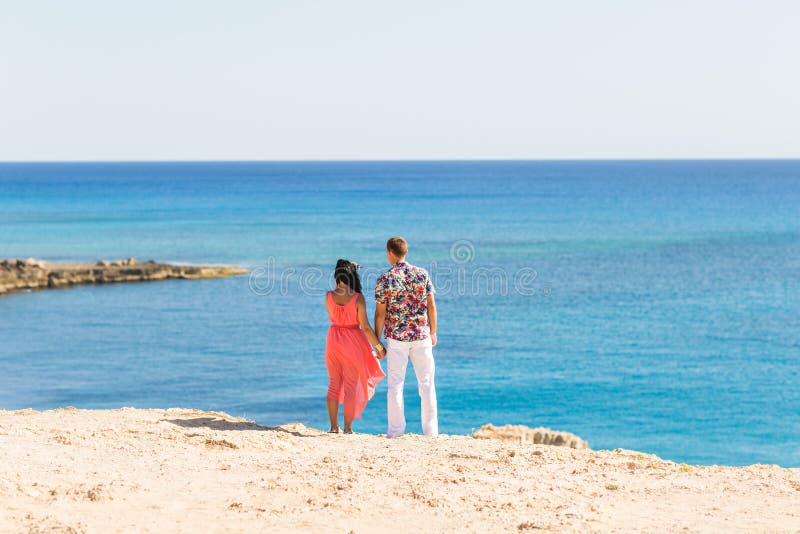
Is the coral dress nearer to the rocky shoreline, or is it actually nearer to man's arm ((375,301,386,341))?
man's arm ((375,301,386,341))

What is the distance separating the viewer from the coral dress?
8773 millimetres

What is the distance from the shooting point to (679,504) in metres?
6.64

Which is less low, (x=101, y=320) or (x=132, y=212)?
(x=132, y=212)

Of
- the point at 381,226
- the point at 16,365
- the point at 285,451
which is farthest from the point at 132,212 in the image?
the point at 285,451

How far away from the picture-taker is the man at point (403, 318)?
842cm

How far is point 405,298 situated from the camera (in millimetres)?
8445

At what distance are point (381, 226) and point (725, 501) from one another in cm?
6192

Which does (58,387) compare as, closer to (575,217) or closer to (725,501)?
(725,501)

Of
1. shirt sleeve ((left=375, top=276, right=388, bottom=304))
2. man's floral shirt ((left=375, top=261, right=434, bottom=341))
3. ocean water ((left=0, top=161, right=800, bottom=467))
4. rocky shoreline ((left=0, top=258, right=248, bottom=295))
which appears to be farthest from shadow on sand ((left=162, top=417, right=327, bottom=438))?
rocky shoreline ((left=0, top=258, right=248, bottom=295))

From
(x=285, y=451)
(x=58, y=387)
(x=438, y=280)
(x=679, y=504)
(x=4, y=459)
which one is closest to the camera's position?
(x=679, y=504)

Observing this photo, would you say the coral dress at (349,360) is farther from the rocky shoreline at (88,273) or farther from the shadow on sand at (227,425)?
the rocky shoreline at (88,273)

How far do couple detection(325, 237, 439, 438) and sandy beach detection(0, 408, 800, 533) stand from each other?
1.62ft

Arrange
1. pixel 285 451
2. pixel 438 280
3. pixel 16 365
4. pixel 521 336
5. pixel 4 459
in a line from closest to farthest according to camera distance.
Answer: pixel 4 459
pixel 285 451
pixel 16 365
pixel 521 336
pixel 438 280

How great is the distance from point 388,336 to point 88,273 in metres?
31.9
